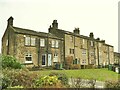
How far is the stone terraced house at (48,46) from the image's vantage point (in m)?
35.7

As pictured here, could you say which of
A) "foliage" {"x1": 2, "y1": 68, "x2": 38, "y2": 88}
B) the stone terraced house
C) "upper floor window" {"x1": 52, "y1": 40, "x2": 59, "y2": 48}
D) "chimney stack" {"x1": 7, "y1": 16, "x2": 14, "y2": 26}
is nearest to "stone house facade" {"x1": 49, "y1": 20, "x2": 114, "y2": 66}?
the stone terraced house

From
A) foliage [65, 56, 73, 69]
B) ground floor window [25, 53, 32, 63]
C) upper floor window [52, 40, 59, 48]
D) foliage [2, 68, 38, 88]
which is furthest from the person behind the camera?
foliage [65, 56, 73, 69]

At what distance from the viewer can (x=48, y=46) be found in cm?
4106

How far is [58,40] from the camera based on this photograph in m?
43.9

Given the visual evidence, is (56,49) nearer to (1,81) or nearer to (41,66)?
(41,66)

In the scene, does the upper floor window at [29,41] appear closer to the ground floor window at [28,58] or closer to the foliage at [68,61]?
the ground floor window at [28,58]

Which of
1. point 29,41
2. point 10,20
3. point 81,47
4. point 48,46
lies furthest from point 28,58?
point 81,47

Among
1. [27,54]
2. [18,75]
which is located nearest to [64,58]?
[27,54]

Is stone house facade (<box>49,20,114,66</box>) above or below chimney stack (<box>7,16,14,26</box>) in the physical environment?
below

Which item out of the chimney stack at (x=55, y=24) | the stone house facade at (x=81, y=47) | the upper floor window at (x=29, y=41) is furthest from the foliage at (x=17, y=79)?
the chimney stack at (x=55, y=24)

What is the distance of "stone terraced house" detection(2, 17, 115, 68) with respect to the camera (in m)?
35.7

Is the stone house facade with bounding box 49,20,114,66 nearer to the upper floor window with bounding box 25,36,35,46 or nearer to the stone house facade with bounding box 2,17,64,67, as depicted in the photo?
the stone house facade with bounding box 2,17,64,67

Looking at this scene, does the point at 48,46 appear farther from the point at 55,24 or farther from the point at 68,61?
the point at 55,24

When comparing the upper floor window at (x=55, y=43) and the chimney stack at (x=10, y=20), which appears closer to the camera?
the chimney stack at (x=10, y=20)
